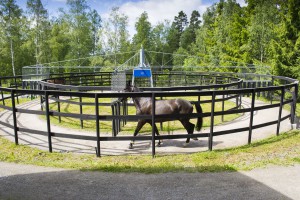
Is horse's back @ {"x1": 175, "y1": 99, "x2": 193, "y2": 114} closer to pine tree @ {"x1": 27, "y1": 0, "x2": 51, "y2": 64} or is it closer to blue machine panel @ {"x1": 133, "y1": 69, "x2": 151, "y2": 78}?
blue machine panel @ {"x1": 133, "y1": 69, "x2": 151, "y2": 78}

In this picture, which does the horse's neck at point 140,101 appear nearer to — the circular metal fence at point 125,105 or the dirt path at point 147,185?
the circular metal fence at point 125,105

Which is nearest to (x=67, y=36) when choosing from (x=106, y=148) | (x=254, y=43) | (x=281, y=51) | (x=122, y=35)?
(x=122, y=35)

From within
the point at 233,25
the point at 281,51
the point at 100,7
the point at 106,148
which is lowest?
the point at 106,148

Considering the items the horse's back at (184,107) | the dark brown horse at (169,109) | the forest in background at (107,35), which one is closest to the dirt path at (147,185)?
the dark brown horse at (169,109)

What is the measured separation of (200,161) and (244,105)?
850 cm

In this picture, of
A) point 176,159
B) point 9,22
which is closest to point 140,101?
point 176,159

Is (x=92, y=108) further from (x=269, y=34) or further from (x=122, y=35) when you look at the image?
(x=122, y=35)

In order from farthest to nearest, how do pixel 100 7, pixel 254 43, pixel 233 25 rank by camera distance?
pixel 100 7
pixel 233 25
pixel 254 43

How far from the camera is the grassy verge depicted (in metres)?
4.71

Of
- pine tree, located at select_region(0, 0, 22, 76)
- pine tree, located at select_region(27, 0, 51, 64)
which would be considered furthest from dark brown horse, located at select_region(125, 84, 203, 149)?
pine tree, located at select_region(27, 0, 51, 64)

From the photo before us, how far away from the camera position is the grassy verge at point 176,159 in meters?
4.71

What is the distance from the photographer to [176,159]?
17.7 ft

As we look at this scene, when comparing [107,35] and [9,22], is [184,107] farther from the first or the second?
[107,35]

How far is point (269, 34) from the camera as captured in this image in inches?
886
